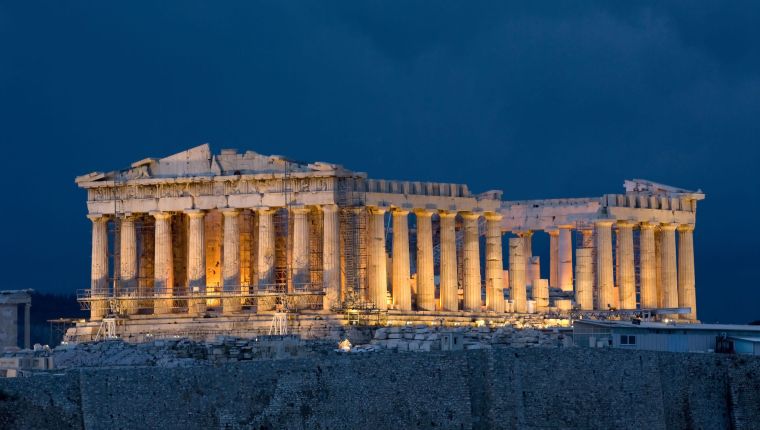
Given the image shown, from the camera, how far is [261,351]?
3140 inches

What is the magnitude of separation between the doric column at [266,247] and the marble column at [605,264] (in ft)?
74.0

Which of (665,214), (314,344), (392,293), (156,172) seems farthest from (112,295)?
(665,214)

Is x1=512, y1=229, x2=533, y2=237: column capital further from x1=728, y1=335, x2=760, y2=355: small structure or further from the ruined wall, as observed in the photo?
the ruined wall

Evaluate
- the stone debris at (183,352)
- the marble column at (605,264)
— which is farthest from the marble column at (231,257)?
the marble column at (605,264)

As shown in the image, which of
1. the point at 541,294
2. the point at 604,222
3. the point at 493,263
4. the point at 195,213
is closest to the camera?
the point at 195,213

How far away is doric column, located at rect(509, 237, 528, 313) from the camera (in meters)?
113

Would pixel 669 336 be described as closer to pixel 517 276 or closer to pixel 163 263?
pixel 517 276

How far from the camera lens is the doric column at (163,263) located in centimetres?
10425

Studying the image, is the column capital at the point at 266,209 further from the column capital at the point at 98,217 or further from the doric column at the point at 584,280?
the doric column at the point at 584,280

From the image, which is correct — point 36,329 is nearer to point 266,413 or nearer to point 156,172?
point 156,172

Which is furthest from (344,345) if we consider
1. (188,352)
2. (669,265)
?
(669,265)

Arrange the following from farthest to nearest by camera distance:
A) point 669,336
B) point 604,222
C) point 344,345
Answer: point 604,222 < point 669,336 < point 344,345

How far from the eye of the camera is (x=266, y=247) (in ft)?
335

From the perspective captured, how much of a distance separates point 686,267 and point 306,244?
29.1 metres
